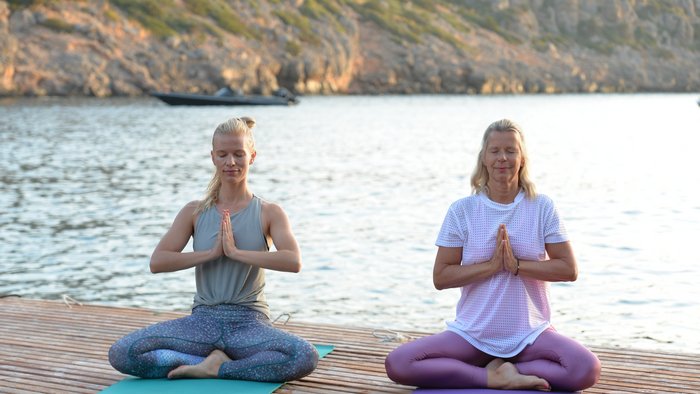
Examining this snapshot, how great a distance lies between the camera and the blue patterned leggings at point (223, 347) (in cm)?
636

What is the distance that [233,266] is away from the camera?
6.46 metres

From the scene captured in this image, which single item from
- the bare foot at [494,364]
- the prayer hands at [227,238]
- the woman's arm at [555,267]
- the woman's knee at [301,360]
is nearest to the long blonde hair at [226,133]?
the prayer hands at [227,238]

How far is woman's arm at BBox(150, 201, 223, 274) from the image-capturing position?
6289mm

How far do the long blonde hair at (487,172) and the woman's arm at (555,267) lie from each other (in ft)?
1.24

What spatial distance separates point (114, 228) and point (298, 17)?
91.1 metres

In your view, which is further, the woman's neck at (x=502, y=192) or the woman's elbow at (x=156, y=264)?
the woman's elbow at (x=156, y=264)

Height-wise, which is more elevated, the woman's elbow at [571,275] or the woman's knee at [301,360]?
the woman's elbow at [571,275]

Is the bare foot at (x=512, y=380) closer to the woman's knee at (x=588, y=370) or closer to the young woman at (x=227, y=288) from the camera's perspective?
the woman's knee at (x=588, y=370)

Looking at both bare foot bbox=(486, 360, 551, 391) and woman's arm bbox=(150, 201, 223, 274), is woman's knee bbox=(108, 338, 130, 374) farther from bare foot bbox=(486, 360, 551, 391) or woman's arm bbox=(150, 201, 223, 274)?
bare foot bbox=(486, 360, 551, 391)

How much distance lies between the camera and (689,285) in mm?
14547

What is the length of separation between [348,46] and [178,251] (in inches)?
4077

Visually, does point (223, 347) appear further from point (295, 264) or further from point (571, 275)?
point (571, 275)

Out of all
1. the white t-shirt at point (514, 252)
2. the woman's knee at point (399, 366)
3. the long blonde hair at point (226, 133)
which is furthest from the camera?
the long blonde hair at point (226, 133)

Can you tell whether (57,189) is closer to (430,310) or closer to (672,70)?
→ (430,310)
